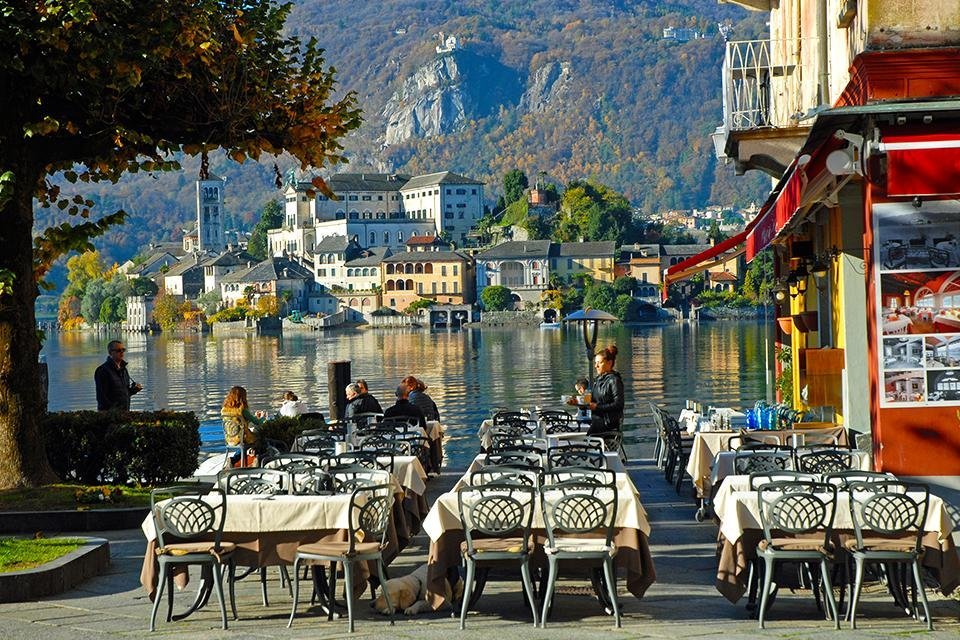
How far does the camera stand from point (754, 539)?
8539mm

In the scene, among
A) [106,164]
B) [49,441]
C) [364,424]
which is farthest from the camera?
[364,424]

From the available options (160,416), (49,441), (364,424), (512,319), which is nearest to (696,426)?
(364,424)

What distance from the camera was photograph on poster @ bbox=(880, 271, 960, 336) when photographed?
34.6 feet

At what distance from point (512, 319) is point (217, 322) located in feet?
123

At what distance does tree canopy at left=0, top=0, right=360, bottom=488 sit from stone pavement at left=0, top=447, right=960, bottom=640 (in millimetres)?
3727

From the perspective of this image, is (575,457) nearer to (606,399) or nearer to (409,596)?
(409,596)

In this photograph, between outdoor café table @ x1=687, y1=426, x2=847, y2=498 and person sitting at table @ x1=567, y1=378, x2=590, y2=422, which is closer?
outdoor café table @ x1=687, y1=426, x2=847, y2=498

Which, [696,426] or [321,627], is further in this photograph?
[696,426]

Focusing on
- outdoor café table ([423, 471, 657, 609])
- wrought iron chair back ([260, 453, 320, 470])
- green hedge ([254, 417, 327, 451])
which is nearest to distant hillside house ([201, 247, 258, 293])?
green hedge ([254, 417, 327, 451])

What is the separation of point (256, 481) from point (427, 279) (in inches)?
6530

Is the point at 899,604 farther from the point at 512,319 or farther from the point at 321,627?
the point at 512,319

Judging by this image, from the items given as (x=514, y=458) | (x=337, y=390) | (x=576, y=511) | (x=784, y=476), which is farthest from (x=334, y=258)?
(x=576, y=511)

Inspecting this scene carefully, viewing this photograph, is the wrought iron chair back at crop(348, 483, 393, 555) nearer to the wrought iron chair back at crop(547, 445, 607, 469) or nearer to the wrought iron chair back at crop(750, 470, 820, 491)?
the wrought iron chair back at crop(547, 445, 607, 469)

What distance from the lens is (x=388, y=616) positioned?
8.67 m
